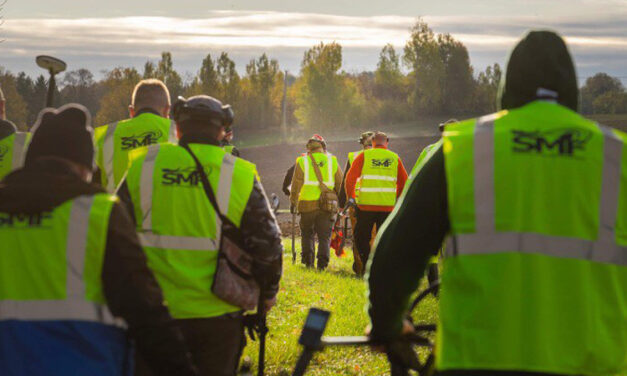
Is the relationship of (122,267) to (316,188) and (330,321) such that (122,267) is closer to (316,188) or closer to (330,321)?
(330,321)

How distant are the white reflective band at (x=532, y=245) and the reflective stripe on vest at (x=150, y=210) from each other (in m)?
1.84

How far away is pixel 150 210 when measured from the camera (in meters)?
4.45

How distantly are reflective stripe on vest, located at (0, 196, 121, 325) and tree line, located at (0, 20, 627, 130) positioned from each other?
89959 mm

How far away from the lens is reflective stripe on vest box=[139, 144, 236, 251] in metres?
4.39

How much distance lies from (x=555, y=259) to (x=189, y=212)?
7.05 feet

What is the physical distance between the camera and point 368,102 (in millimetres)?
100125

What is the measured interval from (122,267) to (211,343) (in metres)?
1.45

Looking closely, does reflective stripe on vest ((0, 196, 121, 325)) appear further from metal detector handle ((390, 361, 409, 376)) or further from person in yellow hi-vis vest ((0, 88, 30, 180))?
person in yellow hi-vis vest ((0, 88, 30, 180))

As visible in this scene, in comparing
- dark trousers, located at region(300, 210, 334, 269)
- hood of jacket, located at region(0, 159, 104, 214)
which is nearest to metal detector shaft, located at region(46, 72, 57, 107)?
hood of jacket, located at region(0, 159, 104, 214)

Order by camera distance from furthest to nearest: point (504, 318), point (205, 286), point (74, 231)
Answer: point (205, 286), point (74, 231), point (504, 318)

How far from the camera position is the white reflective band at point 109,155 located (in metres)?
6.43

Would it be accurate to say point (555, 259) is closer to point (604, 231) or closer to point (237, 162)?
point (604, 231)

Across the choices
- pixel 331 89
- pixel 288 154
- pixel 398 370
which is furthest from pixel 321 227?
pixel 331 89

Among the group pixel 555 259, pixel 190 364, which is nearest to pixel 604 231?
pixel 555 259
